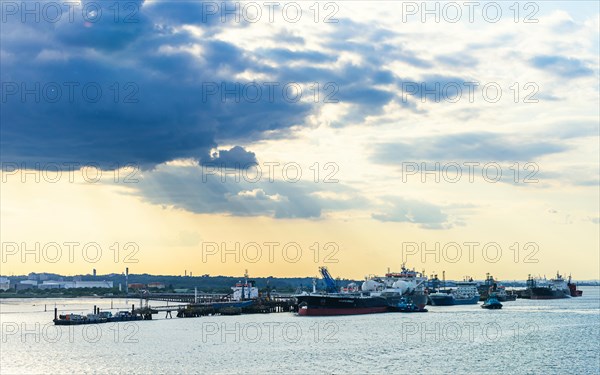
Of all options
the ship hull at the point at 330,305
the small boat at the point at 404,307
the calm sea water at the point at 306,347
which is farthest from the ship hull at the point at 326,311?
the calm sea water at the point at 306,347

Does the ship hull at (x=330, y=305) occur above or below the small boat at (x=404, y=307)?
above

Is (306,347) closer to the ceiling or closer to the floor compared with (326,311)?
closer to the ceiling

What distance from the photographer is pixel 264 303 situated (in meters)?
194

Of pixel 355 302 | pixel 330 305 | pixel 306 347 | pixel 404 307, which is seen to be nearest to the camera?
pixel 306 347

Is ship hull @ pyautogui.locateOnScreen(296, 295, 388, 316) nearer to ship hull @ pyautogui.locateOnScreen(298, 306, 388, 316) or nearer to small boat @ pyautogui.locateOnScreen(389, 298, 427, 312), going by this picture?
ship hull @ pyautogui.locateOnScreen(298, 306, 388, 316)

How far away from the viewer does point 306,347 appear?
327 feet

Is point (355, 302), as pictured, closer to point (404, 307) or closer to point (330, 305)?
point (330, 305)

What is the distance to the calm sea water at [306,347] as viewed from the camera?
82.6 m

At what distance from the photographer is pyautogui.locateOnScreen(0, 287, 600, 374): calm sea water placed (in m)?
82.6

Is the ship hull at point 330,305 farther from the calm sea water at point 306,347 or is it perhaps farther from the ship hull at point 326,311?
the calm sea water at point 306,347

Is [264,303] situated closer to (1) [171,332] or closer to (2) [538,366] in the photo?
(1) [171,332]

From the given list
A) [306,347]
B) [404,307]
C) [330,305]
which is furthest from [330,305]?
[306,347]

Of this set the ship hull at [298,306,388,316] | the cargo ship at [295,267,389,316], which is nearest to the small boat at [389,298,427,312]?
the cargo ship at [295,267,389,316]

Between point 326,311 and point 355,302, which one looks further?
point 355,302
